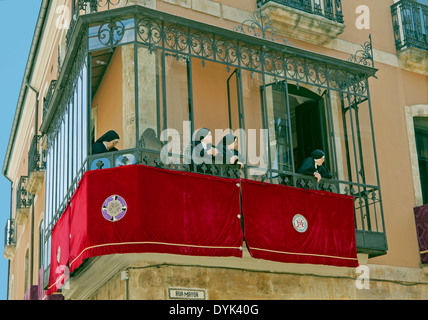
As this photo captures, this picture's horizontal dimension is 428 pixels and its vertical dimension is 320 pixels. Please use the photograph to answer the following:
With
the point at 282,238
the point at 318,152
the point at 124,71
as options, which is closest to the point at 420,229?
the point at 318,152

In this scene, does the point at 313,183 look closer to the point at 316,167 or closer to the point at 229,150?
the point at 316,167

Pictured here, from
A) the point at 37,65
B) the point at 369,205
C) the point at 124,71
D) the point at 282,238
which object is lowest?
the point at 282,238

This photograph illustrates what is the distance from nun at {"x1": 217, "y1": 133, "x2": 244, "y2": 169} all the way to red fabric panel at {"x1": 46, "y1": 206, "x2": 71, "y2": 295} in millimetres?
2749

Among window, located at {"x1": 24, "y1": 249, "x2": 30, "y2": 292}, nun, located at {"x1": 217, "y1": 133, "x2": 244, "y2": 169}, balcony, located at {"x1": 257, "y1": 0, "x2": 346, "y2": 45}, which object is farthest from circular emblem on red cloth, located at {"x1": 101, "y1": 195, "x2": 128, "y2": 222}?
window, located at {"x1": 24, "y1": 249, "x2": 30, "y2": 292}

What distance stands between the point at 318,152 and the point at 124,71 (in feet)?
12.2

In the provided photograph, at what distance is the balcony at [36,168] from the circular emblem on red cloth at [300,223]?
29.0ft

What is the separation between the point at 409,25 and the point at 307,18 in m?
3.08

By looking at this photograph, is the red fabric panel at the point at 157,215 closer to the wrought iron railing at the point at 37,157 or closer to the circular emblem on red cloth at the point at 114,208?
the circular emblem on red cloth at the point at 114,208

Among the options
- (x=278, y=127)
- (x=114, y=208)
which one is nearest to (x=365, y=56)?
(x=278, y=127)

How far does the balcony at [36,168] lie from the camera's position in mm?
18953

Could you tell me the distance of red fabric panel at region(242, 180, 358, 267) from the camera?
37.1 ft

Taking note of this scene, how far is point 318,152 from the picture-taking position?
12.6 meters

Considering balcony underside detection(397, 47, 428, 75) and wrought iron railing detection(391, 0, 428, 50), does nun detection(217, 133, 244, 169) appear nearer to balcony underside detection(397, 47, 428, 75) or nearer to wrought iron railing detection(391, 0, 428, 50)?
balcony underside detection(397, 47, 428, 75)
